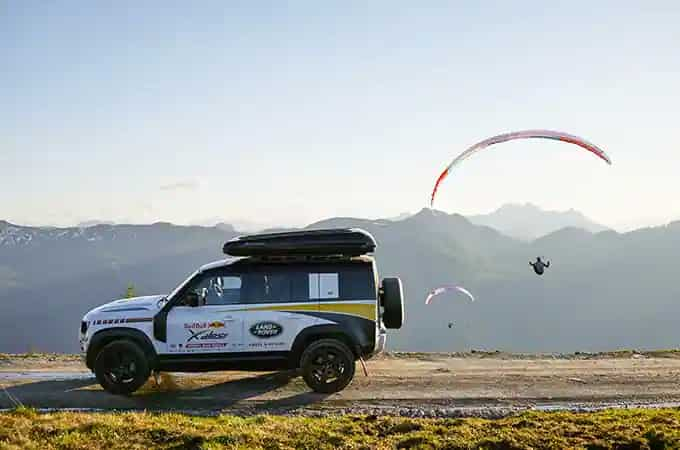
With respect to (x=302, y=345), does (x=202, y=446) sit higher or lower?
lower

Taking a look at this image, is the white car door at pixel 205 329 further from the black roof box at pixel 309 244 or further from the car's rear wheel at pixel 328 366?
the car's rear wheel at pixel 328 366

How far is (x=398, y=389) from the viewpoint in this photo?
13805 millimetres

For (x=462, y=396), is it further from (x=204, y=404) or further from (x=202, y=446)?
(x=202, y=446)

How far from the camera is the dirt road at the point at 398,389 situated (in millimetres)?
12492

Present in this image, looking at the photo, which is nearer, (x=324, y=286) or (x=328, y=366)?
(x=328, y=366)

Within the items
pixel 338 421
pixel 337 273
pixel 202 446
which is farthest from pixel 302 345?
pixel 202 446

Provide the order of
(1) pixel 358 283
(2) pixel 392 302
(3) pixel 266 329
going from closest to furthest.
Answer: (3) pixel 266 329, (1) pixel 358 283, (2) pixel 392 302

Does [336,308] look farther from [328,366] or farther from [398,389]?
[398,389]

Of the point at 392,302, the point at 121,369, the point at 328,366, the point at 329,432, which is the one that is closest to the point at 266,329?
the point at 328,366

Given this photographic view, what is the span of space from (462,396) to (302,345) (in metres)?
3.05

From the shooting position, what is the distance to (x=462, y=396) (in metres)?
13.2

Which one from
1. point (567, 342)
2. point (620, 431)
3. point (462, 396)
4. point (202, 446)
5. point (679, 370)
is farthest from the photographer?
point (567, 342)

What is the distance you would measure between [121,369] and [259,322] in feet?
8.68

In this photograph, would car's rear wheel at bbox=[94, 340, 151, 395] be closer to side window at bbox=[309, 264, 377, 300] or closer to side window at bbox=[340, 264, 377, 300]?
side window at bbox=[309, 264, 377, 300]
